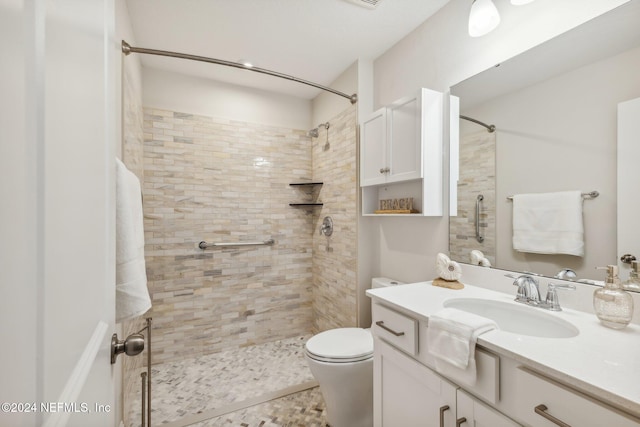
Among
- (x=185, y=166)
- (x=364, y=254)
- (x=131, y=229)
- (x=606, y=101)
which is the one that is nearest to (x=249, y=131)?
(x=185, y=166)

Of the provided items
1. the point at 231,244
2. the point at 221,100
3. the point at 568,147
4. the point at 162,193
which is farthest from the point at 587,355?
the point at 221,100

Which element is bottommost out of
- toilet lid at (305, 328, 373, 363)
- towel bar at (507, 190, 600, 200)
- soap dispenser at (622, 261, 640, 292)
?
toilet lid at (305, 328, 373, 363)

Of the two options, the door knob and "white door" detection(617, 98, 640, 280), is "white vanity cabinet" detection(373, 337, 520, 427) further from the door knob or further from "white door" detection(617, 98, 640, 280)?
the door knob

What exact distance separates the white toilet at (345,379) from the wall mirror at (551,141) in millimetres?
847

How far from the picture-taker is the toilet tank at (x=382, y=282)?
81.1 inches

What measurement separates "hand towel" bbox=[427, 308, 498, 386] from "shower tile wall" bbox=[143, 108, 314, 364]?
2.11 metres

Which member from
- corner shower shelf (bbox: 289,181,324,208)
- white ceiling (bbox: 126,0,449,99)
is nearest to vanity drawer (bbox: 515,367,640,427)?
white ceiling (bbox: 126,0,449,99)

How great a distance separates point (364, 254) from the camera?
7.53 ft

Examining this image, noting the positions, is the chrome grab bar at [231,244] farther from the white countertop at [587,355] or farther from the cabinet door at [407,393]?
the white countertop at [587,355]

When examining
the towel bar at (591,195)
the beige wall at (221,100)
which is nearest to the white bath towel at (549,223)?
the towel bar at (591,195)

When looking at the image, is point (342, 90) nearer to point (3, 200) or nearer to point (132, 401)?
point (3, 200)

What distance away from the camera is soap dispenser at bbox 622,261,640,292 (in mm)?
1003

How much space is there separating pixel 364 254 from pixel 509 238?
1.11 metres

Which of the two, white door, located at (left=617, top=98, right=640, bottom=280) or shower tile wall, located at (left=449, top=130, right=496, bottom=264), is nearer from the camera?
white door, located at (left=617, top=98, right=640, bottom=280)
